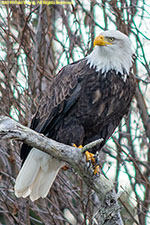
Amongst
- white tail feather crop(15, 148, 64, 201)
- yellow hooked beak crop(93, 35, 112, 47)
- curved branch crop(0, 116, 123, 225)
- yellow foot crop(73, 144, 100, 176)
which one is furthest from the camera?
white tail feather crop(15, 148, 64, 201)

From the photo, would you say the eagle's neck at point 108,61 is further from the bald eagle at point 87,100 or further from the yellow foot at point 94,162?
the yellow foot at point 94,162

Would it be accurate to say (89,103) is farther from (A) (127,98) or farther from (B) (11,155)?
(B) (11,155)

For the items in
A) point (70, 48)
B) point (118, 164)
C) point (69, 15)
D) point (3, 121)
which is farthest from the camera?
point (69, 15)

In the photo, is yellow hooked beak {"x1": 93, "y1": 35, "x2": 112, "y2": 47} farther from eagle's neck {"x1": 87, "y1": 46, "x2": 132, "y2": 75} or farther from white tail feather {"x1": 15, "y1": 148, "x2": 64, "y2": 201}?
white tail feather {"x1": 15, "y1": 148, "x2": 64, "y2": 201}

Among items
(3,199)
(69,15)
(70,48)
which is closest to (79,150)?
(3,199)

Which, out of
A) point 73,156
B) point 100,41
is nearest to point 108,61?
point 100,41

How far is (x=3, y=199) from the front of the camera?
4.58 meters

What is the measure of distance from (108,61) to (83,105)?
0.53 m

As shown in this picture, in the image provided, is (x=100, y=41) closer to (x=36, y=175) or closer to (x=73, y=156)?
(x=73, y=156)

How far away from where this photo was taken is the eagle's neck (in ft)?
14.6

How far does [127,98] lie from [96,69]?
44cm

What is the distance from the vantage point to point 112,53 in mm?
4500

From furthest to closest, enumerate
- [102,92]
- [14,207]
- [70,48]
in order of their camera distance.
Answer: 1. [70,48]
2. [14,207]
3. [102,92]

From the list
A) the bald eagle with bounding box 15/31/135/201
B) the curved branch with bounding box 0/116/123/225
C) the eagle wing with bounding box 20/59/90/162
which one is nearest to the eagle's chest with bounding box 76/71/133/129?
the bald eagle with bounding box 15/31/135/201
